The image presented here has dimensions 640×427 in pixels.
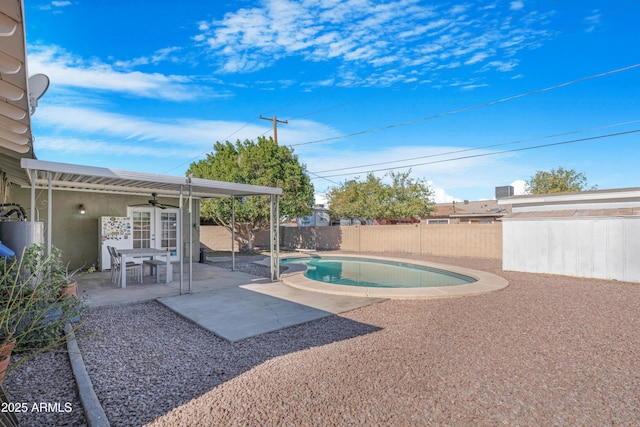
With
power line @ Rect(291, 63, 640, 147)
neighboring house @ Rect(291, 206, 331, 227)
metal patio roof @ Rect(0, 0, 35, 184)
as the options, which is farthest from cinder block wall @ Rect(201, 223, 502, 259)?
metal patio roof @ Rect(0, 0, 35, 184)

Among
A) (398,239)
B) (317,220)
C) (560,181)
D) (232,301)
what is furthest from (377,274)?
(317,220)

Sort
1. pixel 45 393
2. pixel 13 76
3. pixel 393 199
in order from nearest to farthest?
pixel 13 76 < pixel 45 393 < pixel 393 199

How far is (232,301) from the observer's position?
6.55 m

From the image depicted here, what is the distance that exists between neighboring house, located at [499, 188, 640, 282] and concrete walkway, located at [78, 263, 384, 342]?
6.74m

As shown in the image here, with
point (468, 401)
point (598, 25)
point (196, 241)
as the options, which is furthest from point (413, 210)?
point (468, 401)

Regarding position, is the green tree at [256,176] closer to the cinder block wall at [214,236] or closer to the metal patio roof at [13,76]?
the cinder block wall at [214,236]

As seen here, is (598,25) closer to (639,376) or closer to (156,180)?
(639,376)

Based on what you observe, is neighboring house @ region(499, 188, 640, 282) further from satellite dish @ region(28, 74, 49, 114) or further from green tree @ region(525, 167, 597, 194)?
green tree @ region(525, 167, 597, 194)

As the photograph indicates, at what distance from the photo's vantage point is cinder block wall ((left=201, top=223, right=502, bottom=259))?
14258 mm

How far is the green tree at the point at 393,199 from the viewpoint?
24281 mm

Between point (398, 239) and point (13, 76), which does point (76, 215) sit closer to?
point (13, 76)

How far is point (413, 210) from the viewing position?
24.2m

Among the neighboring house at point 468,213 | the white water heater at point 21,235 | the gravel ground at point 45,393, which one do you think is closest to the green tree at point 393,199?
the neighboring house at point 468,213

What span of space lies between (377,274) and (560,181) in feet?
69.0
